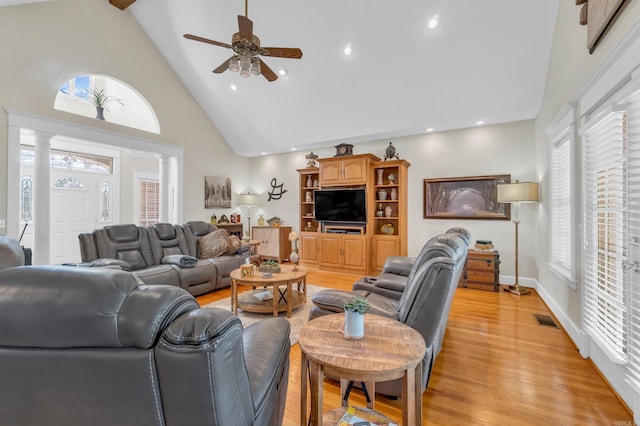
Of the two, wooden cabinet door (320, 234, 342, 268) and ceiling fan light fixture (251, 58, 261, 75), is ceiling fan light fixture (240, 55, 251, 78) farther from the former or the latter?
wooden cabinet door (320, 234, 342, 268)

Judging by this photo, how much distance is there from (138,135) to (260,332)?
518cm

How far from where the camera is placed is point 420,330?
1686 mm

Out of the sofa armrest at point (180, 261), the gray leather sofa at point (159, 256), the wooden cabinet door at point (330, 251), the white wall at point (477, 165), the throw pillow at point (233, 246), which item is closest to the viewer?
the gray leather sofa at point (159, 256)

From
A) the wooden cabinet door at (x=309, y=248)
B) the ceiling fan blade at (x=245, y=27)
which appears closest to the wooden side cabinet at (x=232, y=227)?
the wooden cabinet door at (x=309, y=248)

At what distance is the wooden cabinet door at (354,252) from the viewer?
5.33m

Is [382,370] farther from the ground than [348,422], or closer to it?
farther from the ground

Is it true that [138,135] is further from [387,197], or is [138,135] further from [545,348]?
[545,348]

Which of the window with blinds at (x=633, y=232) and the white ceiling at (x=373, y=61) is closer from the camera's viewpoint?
the window with blinds at (x=633, y=232)

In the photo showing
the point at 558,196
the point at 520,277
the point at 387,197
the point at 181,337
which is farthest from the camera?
the point at 387,197

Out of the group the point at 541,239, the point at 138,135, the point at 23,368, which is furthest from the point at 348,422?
the point at 138,135

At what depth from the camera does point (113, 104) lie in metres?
5.60

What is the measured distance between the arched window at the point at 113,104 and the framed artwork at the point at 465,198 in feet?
17.9

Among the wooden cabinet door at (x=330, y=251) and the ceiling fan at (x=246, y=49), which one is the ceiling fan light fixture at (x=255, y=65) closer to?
the ceiling fan at (x=246, y=49)

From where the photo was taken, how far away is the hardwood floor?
176 cm
